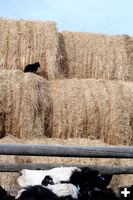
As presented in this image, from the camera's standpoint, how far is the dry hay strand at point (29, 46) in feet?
42.8

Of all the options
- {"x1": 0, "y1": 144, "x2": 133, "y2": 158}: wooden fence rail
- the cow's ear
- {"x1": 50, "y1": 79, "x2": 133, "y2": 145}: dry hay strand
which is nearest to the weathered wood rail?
{"x1": 0, "y1": 144, "x2": 133, "y2": 158}: wooden fence rail

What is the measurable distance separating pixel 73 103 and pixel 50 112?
1.66ft

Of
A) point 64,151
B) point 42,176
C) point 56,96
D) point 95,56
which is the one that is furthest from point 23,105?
point 42,176

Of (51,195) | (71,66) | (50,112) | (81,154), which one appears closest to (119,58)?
(71,66)

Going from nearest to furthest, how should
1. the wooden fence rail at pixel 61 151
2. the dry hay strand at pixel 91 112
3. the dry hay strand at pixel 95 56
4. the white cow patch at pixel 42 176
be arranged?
the white cow patch at pixel 42 176 < the wooden fence rail at pixel 61 151 < the dry hay strand at pixel 91 112 < the dry hay strand at pixel 95 56

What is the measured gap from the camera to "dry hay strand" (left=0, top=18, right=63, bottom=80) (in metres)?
13.0

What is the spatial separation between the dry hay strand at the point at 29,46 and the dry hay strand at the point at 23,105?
157 centimetres

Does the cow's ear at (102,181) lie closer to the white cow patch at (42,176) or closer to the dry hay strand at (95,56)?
the white cow patch at (42,176)

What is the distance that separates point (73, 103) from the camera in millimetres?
11695

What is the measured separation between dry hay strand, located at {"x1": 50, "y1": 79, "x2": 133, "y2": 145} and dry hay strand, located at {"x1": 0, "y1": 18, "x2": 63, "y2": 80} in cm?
124

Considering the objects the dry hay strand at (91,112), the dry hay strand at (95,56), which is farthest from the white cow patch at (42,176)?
the dry hay strand at (95,56)

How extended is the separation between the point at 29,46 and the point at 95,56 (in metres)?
1.67

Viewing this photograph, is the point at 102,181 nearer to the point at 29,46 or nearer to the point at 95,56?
the point at 29,46

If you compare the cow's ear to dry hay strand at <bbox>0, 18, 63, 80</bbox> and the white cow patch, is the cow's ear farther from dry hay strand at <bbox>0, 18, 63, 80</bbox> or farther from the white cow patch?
dry hay strand at <bbox>0, 18, 63, 80</bbox>
